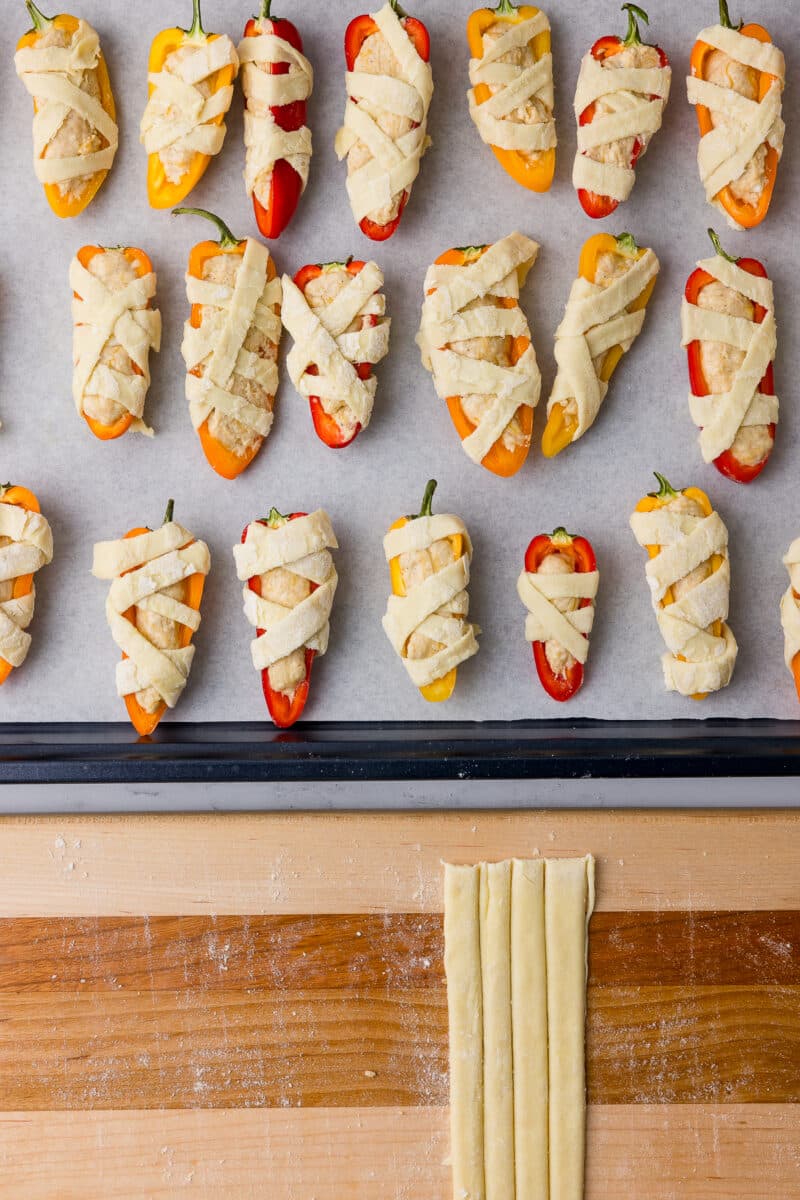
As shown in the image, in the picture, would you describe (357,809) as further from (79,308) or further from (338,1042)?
(79,308)

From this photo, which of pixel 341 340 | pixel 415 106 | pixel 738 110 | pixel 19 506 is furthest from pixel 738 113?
pixel 19 506

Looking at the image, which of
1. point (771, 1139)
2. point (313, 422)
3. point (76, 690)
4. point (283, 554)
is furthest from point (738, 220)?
point (771, 1139)

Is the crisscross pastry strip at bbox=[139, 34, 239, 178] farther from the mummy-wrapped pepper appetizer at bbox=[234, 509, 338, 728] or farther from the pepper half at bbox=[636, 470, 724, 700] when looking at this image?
the pepper half at bbox=[636, 470, 724, 700]

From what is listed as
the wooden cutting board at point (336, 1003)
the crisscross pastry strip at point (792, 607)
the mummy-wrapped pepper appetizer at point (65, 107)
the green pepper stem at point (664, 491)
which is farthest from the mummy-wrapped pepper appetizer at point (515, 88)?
the wooden cutting board at point (336, 1003)

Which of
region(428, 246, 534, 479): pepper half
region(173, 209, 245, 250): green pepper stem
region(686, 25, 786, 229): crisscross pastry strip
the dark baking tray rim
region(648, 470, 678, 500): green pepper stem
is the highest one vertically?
region(686, 25, 786, 229): crisscross pastry strip

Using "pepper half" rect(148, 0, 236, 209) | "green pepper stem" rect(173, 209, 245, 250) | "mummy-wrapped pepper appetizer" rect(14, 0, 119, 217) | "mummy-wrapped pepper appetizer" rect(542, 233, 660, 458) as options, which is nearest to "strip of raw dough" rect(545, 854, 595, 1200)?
"mummy-wrapped pepper appetizer" rect(542, 233, 660, 458)
